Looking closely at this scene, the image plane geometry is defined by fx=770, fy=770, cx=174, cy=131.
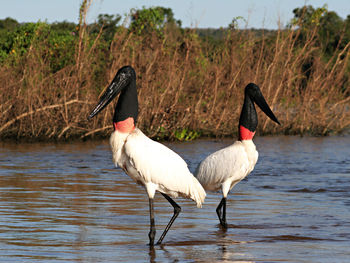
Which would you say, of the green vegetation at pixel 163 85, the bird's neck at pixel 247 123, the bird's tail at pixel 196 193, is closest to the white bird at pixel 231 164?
the bird's neck at pixel 247 123

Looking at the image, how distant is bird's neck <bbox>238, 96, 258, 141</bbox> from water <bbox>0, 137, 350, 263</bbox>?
89 cm

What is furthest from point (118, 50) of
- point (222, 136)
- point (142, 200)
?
point (142, 200)

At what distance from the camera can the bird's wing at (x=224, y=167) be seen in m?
8.02

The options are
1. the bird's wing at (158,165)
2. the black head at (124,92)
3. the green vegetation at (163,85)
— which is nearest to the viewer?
the bird's wing at (158,165)

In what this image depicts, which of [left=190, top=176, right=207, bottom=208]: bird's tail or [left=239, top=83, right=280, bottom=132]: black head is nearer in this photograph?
[left=190, top=176, right=207, bottom=208]: bird's tail

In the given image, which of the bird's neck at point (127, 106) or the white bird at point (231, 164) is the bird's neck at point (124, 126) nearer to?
the bird's neck at point (127, 106)

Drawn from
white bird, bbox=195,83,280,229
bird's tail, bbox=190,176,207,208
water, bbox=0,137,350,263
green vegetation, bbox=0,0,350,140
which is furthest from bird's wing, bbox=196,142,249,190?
green vegetation, bbox=0,0,350,140

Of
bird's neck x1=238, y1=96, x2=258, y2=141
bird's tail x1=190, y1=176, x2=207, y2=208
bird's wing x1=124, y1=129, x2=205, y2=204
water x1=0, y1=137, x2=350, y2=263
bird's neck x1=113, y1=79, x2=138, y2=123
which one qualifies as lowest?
water x1=0, y1=137, x2=350, y2=263

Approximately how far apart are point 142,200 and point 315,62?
39.0ft

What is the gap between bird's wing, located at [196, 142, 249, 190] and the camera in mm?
8016

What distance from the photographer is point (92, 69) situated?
18.3 m

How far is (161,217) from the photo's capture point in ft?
27.1

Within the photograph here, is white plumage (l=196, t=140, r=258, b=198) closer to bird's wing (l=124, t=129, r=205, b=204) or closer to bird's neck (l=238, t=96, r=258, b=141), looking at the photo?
bird's neck (l=238, t=96, r=258, b=141)

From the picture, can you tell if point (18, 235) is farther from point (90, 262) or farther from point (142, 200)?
point (142, 200)
